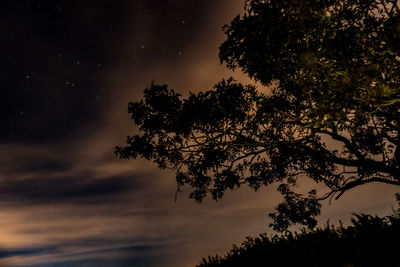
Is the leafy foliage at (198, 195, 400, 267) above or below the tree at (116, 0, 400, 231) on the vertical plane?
below

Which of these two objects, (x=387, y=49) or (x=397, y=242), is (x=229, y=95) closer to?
(x=387, y=49)

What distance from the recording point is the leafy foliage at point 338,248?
593 centimetres

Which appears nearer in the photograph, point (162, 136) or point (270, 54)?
point (270, 54)

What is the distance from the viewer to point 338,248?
21.0ft

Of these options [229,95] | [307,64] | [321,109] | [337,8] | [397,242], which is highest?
[337,8]

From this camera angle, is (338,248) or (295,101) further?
(295,101)

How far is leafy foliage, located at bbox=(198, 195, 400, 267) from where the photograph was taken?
5930mm

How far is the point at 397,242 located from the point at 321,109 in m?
4.25

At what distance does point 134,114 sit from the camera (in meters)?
13.5

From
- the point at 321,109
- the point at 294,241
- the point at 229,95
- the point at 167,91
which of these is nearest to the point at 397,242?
the point at 294,241

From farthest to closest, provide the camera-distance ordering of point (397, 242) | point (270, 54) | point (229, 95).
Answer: point (229, 95), point (270, 54), point (397, 242)

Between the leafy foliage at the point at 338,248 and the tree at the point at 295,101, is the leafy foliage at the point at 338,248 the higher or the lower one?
the lower one

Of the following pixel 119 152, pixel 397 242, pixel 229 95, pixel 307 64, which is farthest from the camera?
pixel 119 152

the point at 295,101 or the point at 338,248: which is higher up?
the point at 295,101
